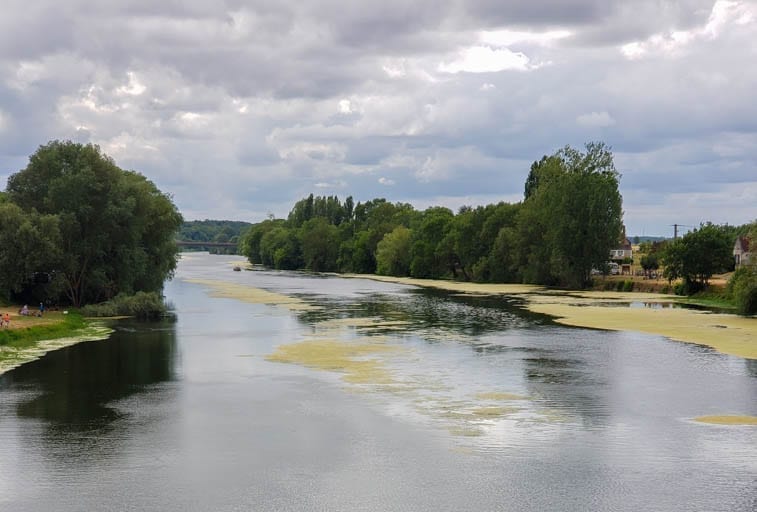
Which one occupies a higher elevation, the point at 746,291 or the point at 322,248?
the point at 322,248

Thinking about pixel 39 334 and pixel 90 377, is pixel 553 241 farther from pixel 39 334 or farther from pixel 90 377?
pixel 90 377

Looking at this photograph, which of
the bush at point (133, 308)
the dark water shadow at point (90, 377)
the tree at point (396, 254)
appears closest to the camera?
the dark water shadow at point (90, 377)

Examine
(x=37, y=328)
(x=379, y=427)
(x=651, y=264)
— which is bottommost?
(x=379, y=427)

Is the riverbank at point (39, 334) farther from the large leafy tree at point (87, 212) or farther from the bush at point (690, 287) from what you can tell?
the bush at point (690, 287)

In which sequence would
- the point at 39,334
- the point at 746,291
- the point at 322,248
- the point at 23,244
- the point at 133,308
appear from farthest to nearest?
the point at 322,248 → the point at 133,308 → the point at 746,291 → the point at 23,244 → the point at 39,334

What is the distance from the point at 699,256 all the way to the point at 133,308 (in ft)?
186

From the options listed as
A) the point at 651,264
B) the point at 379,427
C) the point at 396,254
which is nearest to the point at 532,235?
the point at 651,264

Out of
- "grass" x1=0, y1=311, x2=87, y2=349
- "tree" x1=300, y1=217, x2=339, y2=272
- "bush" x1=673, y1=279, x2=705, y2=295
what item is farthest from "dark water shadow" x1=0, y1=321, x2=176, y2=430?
"tree" x1=300, y1=217, x2=339, y2=272

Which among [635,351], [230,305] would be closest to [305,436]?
[635,351]

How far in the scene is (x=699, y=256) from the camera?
8275 cm

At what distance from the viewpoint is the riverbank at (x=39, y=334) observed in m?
42.0

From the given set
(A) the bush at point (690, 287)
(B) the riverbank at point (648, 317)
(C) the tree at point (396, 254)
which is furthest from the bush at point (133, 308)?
(C) the tree at point (396, 254)

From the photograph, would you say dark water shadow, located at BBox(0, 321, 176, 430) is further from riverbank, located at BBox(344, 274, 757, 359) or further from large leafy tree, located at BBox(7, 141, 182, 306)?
riverbank, located at BBox(344, 274, 757, 359)

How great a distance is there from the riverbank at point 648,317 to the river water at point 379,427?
445cm
